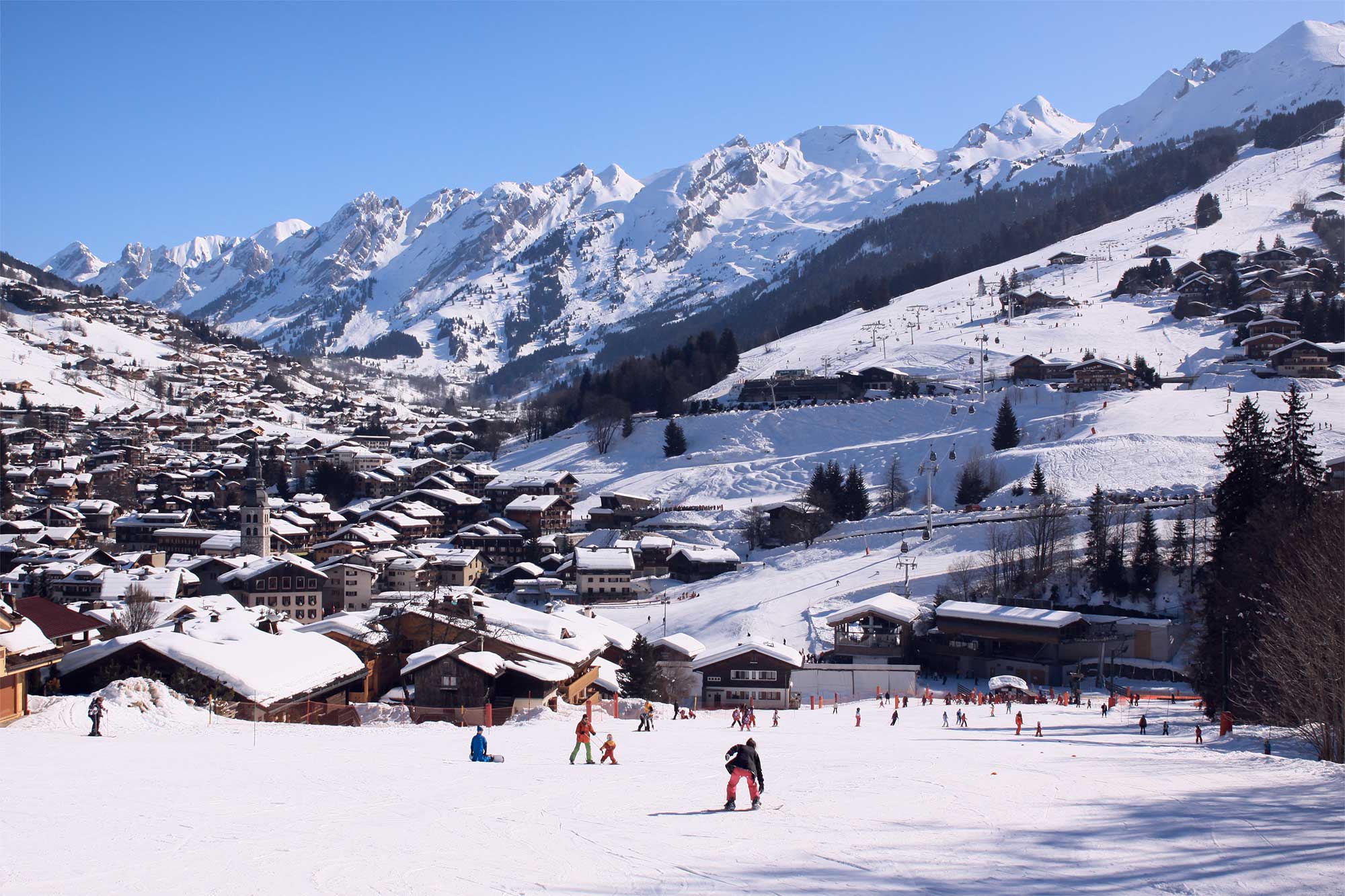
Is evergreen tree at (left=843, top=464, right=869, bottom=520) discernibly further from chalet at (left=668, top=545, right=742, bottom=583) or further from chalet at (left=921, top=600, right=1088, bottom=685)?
chalet at (left=921, top=600, right=1088, bottom=685)

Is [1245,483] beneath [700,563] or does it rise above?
above

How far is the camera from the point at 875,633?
42094 mm

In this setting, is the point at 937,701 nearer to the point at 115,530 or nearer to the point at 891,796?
the point at 891,796

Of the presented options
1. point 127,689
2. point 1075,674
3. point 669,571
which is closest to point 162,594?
point 669,571

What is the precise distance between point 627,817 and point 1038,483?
50170 millimetres

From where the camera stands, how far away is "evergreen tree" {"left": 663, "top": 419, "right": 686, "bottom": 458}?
264 feet

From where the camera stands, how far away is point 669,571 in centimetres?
5981

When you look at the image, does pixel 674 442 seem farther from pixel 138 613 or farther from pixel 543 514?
pixel 138 613

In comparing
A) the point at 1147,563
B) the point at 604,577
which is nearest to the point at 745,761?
the point at 1147,563

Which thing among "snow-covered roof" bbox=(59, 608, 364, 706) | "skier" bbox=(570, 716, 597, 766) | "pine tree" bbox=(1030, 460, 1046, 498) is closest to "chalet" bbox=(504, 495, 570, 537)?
"pine tree" bbox=(1030, 460, 1046, 498)

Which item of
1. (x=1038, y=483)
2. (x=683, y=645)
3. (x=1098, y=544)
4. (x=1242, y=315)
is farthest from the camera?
(x=1242, y=315)

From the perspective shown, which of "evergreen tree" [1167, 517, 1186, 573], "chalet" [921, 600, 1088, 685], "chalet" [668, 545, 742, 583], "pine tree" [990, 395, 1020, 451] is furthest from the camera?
"pine tree" [990, 395, 1020, 451]

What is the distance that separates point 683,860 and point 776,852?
82cm

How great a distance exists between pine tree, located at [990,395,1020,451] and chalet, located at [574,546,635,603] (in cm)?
2618
